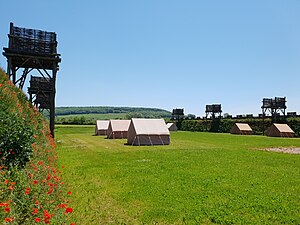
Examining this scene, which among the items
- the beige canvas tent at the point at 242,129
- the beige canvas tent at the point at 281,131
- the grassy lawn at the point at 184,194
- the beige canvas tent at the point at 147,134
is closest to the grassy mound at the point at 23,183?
the grassy lawn at the point at 184,194

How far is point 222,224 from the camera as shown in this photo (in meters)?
5.49

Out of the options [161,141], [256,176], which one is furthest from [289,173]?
[161,141]

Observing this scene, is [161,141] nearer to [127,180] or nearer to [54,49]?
[54,49]

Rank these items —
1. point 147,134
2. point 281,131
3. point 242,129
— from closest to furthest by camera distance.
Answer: point 147,134
point 281,131
point 242,129

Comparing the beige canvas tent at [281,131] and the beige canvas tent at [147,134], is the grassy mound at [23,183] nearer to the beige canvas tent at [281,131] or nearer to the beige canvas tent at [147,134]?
the beige canvas tent at [147,134]

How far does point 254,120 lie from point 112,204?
158ft

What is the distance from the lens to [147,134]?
82.5ft

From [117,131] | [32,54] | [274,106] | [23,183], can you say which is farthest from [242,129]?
[23,183]

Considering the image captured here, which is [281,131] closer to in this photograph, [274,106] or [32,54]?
[274,106]

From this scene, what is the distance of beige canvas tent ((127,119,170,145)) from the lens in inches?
982

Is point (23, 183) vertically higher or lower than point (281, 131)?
lower

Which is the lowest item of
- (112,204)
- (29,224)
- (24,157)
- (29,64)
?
(112,204)

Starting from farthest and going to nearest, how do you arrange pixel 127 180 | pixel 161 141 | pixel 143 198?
1. pixel 161 141
2. pixel 127 180
3. pixel 143 198

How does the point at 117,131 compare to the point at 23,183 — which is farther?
the point at 117,131
